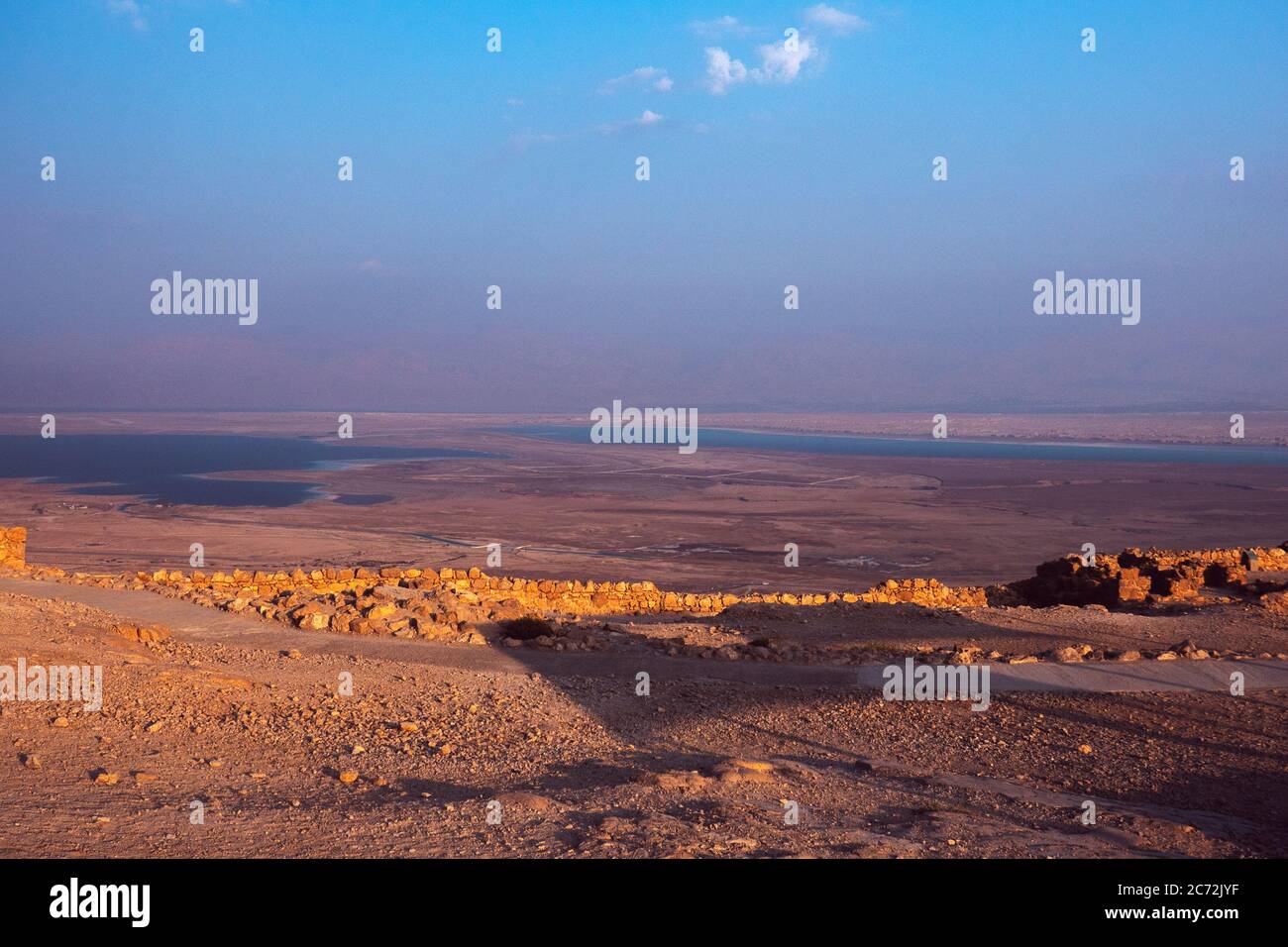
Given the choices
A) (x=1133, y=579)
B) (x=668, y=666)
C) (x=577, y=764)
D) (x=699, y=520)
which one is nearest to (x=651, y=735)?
(x=577, y=764)

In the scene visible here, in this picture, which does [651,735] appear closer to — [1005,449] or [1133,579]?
[1133,579]

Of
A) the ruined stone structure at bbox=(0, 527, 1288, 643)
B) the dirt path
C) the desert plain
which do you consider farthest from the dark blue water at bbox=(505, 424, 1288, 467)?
the dirt path

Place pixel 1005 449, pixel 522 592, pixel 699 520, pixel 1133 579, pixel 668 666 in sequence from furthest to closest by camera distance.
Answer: pixel 1005 449 < pixel 699 520 < pixel 1133 579 < pixel 522 592 < pixel 668 666

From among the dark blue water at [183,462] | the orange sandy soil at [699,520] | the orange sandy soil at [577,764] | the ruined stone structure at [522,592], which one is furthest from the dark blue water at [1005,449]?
the orange sandy soil at [577,764]

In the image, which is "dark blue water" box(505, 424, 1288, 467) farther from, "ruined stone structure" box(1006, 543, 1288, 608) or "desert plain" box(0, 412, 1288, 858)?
"desert plain" box(0, 412, 1288, 858)
